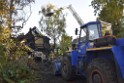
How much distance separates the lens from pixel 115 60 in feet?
27.3

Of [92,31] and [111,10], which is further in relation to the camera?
[111,10]

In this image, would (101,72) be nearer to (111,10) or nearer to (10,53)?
(10,53)

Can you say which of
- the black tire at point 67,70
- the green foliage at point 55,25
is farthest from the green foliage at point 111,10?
the green foliage at point 55,25

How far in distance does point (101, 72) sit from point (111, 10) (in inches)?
483

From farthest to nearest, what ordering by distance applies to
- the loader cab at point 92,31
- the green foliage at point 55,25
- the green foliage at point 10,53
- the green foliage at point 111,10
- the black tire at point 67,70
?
the green foliage at point 55,25, the green foliage at point 111,10, the black tire at point 67,70, the green foliage at point 10,53, the loader cab at point 92,31

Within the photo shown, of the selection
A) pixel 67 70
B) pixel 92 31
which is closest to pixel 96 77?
pixel 92 31

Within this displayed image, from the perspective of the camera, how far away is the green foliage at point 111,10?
18788 millimetres

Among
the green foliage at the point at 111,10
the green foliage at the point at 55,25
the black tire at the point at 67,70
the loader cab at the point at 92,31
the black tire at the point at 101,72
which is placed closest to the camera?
the black tire at the point at 101,72

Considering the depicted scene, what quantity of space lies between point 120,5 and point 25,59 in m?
7.80

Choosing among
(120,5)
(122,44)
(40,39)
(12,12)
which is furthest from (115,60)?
(40,39)

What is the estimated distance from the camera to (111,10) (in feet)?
66.6

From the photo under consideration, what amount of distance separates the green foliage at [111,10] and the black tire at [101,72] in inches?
345

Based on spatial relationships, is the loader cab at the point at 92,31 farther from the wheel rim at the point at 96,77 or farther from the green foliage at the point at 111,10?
the green foliage at the point at 111,10

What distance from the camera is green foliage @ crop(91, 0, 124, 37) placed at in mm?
18788
